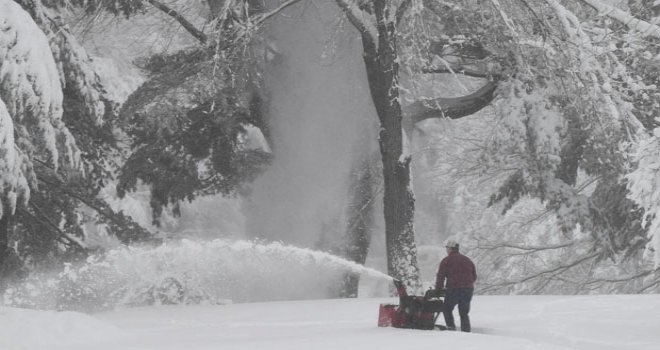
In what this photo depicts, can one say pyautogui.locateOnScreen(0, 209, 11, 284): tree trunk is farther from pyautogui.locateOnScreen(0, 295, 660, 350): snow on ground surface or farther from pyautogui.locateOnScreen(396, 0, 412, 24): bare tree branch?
pyautogui.locateOnScreen(396, 0, 412, 24): bare tree branch

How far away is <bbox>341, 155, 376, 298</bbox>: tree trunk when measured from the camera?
19.5 metres

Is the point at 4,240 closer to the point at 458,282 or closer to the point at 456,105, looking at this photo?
the point at 458,282

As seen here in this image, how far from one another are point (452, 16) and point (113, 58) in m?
11.4

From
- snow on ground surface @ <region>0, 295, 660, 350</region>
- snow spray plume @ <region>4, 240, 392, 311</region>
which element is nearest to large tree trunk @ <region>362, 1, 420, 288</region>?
snow on ground surface @ <region>0, 295, 660, 350</region>

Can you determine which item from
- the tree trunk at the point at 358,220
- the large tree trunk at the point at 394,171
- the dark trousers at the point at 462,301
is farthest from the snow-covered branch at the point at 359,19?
the dark trousers at the point at 462,301

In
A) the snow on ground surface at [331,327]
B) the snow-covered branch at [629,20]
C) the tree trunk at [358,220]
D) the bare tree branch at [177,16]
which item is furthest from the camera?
the tree trunk at [358,220]

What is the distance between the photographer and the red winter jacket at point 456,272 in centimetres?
1151

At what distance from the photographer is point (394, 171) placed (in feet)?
52.5

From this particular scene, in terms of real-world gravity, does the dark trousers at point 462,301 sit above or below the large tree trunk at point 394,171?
below

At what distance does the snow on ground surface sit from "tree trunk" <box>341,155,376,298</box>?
3.72 meters

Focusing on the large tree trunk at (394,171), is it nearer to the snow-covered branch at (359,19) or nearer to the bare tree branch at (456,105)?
the snow-covered branch at (359,19)

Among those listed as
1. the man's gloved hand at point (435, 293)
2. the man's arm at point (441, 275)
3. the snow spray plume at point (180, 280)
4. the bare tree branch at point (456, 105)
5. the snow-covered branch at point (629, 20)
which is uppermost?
the snow-covered branch at point (629, 20)

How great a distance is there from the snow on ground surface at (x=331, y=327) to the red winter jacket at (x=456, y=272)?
0.69 metres

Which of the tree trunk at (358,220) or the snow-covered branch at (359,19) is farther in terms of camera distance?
the tree trunk at (358,220)
